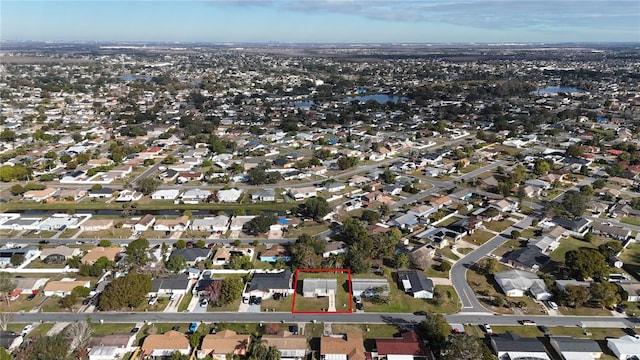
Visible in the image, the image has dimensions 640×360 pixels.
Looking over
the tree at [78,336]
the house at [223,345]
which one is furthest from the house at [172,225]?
the house at [223,345]

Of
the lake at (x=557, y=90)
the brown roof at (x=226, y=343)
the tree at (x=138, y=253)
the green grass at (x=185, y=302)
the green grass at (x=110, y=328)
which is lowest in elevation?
the green grass at (x=110, y=328)

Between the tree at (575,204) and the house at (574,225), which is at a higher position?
the tree at (575,204)

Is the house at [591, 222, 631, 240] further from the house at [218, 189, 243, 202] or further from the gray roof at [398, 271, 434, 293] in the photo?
the house at [218, 189, 243, 202]

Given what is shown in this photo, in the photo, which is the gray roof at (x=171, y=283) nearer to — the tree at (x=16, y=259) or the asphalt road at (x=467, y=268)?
the tree at (x=16, y=259)

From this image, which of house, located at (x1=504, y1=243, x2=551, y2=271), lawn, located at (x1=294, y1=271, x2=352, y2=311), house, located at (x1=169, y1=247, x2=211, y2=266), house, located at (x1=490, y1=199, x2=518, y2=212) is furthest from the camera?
house, located at (x1=490, y1=199, x2=518, y2=212)

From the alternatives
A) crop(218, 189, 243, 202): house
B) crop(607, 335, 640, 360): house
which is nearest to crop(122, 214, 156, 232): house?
crop(218, 189, 243, 202): house

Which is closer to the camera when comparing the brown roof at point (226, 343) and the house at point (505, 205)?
the brown roof at point (226, 343)

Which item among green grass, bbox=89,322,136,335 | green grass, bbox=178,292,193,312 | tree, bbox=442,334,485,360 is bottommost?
green grass, bbox=89,322,136,335

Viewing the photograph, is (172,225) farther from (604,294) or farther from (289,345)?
(604,294)
